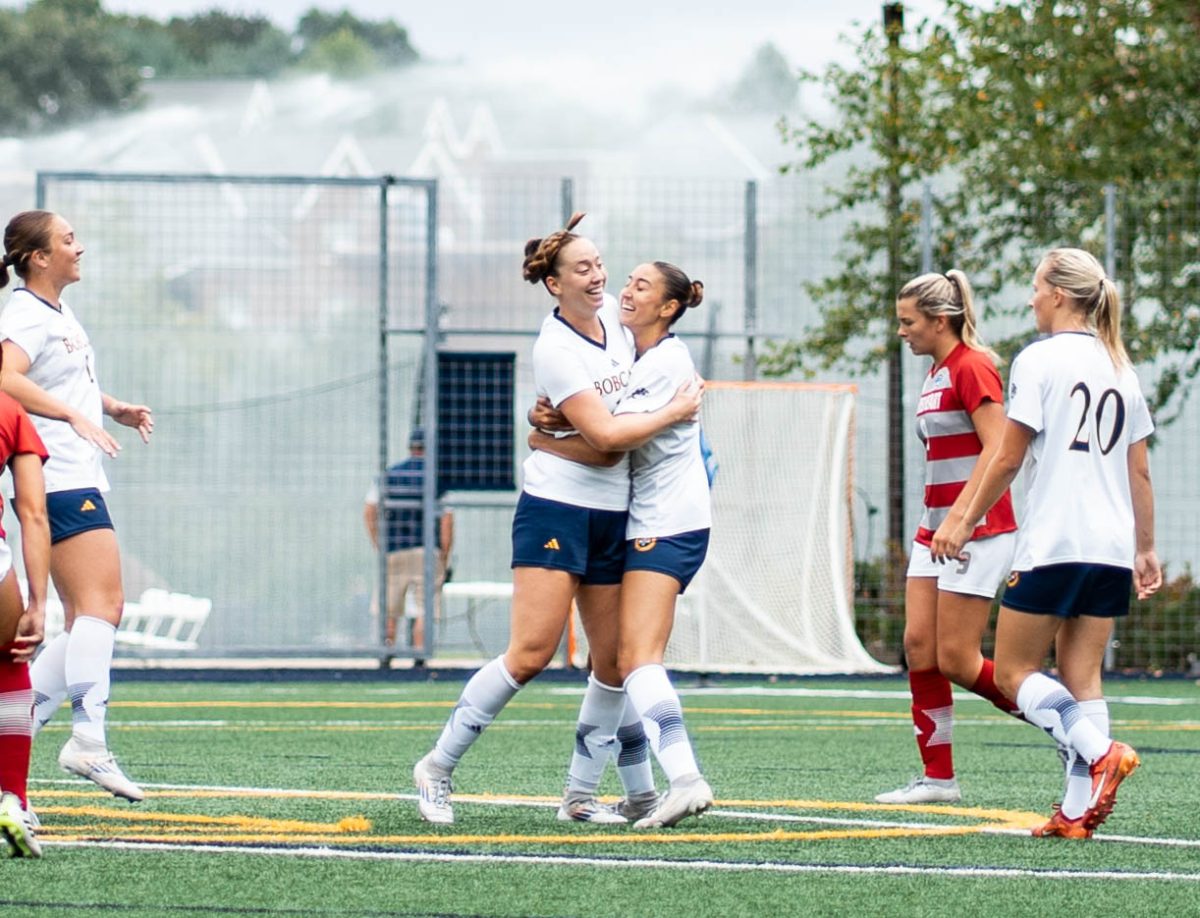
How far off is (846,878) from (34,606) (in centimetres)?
218

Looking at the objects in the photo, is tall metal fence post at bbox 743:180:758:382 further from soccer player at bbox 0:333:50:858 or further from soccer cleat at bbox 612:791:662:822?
soccer player at bbox 0:333:50:858

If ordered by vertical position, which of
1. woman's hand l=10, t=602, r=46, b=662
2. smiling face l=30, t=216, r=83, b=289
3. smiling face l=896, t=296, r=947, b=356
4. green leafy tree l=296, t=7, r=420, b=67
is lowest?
woman's hand l=10, t=602, r=46, b=662

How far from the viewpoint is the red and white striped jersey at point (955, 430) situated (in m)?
7.67

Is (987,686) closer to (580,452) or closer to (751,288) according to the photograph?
(580,452)

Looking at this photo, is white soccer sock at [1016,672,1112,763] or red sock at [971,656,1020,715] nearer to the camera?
white soccer sock at [1016,672,1112,763]

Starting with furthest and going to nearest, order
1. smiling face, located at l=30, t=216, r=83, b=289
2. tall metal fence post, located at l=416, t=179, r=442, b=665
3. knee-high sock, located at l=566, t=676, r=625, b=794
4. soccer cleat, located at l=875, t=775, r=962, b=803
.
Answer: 1. tall metal fence post, located at l=416, t=179, r=442, b=665
2. soccer cleat, located at l=875, t=775, r=962, b=803
3. smiling face, located at l=30, t=216, r=83, b=289
4. knee-high sock, located at l=566, t=676, r=625, b=794

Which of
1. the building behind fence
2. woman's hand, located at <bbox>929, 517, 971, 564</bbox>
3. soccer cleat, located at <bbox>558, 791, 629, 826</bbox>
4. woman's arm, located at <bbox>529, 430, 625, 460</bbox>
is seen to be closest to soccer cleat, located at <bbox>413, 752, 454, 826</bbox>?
soccer cleat, located at <bbox>558, 791, 629, 826</bbox>

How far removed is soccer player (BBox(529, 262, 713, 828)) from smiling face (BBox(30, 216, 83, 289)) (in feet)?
5.79

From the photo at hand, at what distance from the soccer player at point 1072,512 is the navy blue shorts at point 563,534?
1150 millimetres

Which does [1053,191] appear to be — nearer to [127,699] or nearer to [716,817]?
[127,699]

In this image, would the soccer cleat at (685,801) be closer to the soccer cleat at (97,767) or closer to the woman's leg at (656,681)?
the woman's leg at (656,681)

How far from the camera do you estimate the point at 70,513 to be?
712cm

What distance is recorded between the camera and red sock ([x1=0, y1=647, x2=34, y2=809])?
5.82m

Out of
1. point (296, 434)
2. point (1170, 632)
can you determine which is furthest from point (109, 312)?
point (1170, 632)
